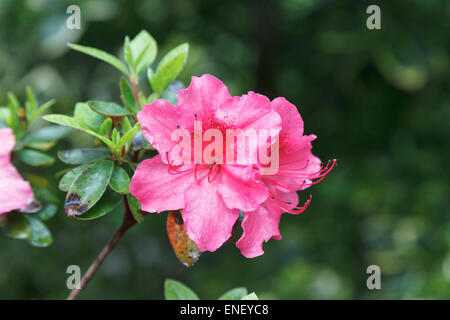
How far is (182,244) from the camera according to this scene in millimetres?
681

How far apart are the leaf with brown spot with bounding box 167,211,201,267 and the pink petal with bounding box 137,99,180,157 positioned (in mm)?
111

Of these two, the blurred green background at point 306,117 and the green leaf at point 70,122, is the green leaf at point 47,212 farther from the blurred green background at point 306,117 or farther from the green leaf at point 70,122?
the blurred green background at point 306,117

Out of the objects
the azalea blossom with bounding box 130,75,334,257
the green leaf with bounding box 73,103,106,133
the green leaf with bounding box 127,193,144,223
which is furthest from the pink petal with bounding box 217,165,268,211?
the green leaf with bounding box 73,103,106,133

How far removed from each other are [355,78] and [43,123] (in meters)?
1.09

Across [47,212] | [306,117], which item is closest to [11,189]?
[47,212]

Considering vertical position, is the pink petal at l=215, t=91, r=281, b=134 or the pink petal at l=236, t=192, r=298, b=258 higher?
the pink petal at l=215, t=91, r=281, b=134

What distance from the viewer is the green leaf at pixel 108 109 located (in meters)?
0.71

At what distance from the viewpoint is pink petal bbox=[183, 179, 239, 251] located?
0.62 metres

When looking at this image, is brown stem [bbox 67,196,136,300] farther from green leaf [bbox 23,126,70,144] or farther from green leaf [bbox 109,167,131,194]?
green leaf [bbox 23,126,70,144]

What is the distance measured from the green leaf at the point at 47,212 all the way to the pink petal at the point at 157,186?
288mm

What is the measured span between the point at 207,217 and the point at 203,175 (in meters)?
0.06

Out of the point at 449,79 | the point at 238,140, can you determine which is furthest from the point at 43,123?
the point at 449,79
